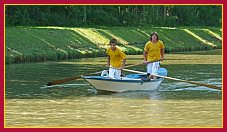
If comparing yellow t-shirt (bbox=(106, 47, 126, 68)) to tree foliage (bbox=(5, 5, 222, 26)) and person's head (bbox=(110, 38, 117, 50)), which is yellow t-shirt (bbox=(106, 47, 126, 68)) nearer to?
person's head (bbox=(110, 38, 117, 50))

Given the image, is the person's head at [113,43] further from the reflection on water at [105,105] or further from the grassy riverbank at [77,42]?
the grassy riverbank at [77,42]

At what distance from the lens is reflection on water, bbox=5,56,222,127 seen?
17562 millimetres

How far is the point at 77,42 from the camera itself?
5131 centimetres

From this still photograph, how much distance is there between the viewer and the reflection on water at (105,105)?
1756 cm

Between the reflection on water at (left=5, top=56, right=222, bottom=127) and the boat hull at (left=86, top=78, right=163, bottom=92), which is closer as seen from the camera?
the reflection on water at (left=5, top=56, right=222, bottom=127)

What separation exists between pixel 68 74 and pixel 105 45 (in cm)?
2115

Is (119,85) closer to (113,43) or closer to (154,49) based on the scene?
(113,43)

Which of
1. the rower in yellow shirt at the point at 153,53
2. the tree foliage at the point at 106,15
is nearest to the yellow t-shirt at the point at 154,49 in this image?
the rower in yellow shirt at the point at 153,53

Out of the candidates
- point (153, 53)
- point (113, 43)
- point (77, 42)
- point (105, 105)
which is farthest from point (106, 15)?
point (105, 105)

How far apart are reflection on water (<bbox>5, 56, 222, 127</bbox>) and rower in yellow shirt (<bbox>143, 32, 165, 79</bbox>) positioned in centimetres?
102

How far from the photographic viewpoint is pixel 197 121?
17.6 meters

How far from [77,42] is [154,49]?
26574mm

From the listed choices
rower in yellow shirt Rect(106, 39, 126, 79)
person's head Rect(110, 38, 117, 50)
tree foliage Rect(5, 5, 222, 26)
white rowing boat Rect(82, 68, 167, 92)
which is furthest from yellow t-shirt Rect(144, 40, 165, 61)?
tree foliage Rect(5, 5, 222, 26)

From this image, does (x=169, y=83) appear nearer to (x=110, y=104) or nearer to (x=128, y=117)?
(x=110, y=104)
